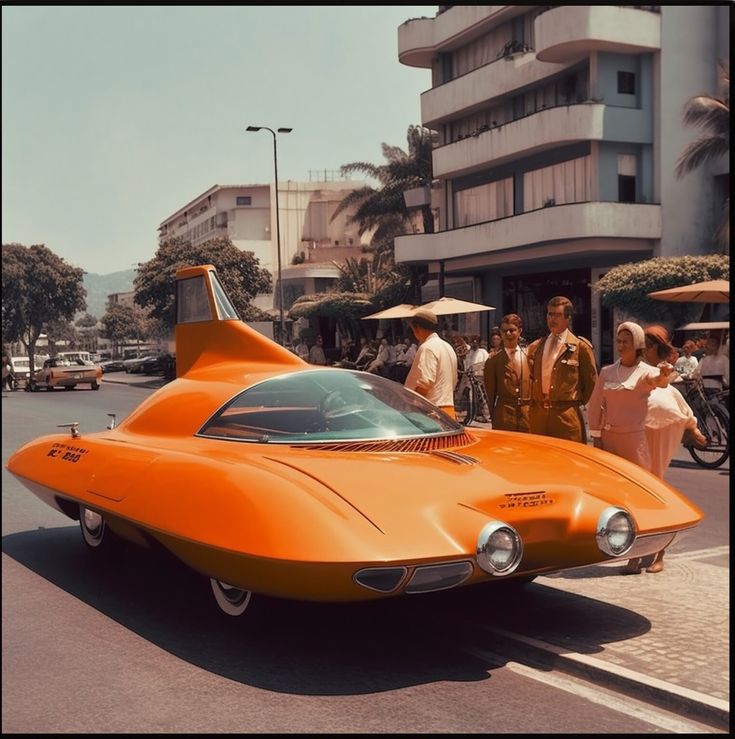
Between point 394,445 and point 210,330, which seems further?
point 210,330

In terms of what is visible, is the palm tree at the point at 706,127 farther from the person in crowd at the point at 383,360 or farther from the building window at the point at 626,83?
the person in crowd at the point at 383,360

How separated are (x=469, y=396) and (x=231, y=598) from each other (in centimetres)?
1426

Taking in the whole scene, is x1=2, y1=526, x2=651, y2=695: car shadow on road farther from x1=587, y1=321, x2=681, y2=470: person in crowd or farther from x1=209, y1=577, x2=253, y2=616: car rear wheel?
x1=587, y1=321, x2=681, y2=470: person in crowd

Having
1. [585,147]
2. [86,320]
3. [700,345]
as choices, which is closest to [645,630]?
[700,345]

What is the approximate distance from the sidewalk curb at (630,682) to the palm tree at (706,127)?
89.6 feet

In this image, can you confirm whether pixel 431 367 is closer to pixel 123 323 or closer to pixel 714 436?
pixel 714 436

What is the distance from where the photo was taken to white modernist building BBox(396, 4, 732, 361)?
107 ft

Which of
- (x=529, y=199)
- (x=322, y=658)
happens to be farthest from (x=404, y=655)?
(x=529, y=199)

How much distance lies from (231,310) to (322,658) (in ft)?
10.6

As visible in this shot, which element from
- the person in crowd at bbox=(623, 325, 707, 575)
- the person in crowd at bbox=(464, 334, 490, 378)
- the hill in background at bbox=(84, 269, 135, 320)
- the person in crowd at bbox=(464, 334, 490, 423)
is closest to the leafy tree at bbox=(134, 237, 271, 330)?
the person in crowd at bbox=(464, 334, 490, 378)

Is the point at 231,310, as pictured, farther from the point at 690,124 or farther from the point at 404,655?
the point at 690,124

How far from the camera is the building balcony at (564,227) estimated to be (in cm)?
3191

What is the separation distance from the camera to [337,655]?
5094mm

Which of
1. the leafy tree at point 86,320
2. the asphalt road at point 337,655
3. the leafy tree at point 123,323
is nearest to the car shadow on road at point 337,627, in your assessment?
the asphalt road at point 337,655
